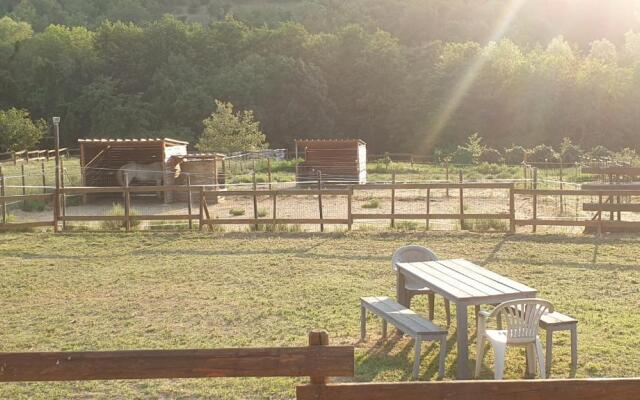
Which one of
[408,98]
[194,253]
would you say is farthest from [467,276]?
[408,98]

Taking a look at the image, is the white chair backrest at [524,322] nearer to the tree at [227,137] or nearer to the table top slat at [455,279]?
the table top slat at [455,279]

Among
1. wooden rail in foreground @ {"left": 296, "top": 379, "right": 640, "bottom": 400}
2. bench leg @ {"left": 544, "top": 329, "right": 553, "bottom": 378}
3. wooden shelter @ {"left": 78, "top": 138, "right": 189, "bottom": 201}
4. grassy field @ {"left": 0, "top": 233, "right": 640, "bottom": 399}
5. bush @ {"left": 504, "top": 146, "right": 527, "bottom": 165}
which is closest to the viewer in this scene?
wooden rail in foreground @ {"left": 296, "top": 379, "right": 640, "bottom": 400}

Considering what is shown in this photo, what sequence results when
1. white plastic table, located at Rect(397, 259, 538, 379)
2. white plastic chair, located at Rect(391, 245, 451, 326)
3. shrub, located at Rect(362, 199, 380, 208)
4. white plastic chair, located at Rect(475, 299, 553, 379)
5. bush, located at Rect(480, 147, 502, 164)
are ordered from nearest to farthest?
white plastic chair, located at Rect(475, 299, 553, 379)
white plastic table, located at Rect(397, 259, 538, 379)
white plastic chair, located at Rect(391, 245, 451, 326)
shrub, located at Rect(362, 199, 380, 208)
bush, located at Rect(480, 147, 502, 164)

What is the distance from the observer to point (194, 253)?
1276 centimetres

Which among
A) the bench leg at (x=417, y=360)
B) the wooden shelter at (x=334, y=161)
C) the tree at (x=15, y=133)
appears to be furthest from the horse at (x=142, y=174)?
the tree at (x=15, y=133)

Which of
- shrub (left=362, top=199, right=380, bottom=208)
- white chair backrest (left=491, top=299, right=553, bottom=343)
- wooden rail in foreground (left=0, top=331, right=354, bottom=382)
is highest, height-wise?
wooden rail in foreground (left=0, top=331, right=354, bottom=382)

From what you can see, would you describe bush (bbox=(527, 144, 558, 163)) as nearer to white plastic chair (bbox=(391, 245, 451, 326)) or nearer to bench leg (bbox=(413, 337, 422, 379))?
white plastic chair (bbox=(391, 245, 451, 326))

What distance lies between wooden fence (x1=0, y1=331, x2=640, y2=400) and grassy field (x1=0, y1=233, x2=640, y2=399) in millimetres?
2549

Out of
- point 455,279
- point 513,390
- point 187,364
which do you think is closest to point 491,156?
point 455,279

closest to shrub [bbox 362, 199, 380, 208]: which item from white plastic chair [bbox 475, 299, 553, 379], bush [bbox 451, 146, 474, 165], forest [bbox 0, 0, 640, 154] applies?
white plastic chair [bbox 475, 299, 553, 379]

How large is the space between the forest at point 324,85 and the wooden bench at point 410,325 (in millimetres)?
45320

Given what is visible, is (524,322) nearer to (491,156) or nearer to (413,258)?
(413,258)

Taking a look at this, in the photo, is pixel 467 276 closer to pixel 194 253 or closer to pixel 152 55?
pixel 194 253

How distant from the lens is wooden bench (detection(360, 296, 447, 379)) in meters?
5.75
